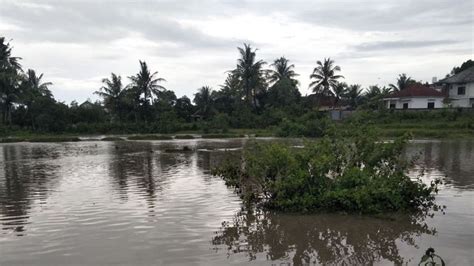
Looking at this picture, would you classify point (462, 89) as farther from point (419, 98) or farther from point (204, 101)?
point (204, 101)

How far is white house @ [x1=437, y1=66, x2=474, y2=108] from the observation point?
154 feet

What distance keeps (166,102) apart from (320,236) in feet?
176

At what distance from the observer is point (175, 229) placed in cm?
848

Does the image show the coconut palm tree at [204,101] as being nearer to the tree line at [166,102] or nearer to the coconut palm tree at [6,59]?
the tree line at [166,102]

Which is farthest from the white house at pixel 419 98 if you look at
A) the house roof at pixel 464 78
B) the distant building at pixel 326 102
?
the distant building at pixel 326 102

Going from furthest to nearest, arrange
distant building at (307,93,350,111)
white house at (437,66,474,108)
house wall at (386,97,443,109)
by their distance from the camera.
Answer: distant building at (307,93,350,111), house wall at (386,97,443,109), white house at (437,66,474,108)

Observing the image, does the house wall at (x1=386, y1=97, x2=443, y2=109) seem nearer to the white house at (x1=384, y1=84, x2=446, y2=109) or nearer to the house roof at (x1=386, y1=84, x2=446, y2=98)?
the white house at (x1=384, y1=84, x2=446, y2=109)

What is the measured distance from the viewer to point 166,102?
196ft

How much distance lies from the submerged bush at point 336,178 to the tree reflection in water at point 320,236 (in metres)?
0.35

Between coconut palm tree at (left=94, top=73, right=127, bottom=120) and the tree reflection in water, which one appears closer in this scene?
the tree reflection in water

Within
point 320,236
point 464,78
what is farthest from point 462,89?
point 320,236

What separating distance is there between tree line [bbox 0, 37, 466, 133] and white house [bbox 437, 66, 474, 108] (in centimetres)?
815

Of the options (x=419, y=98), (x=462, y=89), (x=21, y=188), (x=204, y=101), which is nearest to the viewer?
(x=21, y=188)

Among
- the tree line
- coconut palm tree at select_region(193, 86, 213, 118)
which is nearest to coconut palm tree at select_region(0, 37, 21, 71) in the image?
the tree line
